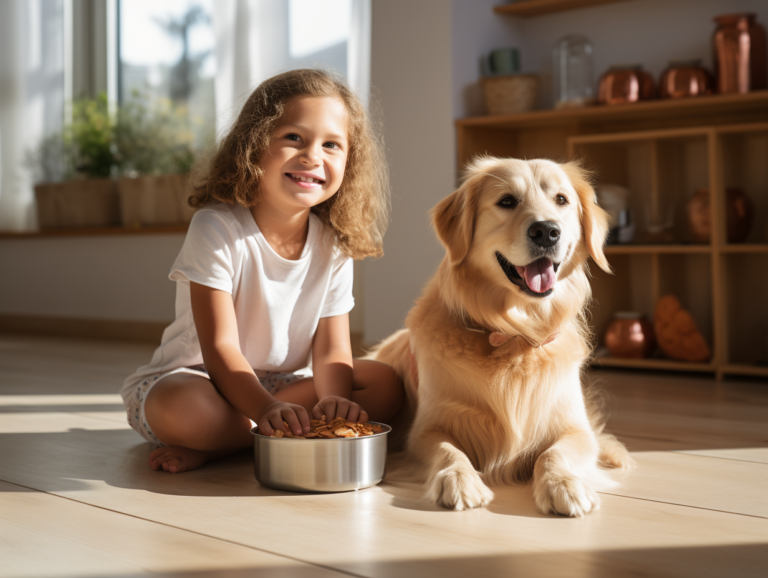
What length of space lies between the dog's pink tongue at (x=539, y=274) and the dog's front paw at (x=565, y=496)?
1.26ft

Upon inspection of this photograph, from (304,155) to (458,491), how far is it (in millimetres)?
775

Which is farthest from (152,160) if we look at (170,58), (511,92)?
(511,92)

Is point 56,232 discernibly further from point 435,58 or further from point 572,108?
point 572,108

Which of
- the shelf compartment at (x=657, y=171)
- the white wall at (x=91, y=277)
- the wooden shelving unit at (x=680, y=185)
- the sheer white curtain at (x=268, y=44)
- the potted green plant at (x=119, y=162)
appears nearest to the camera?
the wooden shelving unit at (x=680, y=185)

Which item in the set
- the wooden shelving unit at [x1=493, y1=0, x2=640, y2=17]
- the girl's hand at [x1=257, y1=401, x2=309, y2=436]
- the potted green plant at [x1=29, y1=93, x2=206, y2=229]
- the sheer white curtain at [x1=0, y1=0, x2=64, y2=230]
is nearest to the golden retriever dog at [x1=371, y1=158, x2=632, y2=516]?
the girl's hand at [x1=257, y1=401, x2=309, y2=436]

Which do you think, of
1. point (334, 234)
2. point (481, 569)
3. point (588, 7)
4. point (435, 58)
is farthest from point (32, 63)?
point (481, 569)

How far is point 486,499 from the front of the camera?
139cm

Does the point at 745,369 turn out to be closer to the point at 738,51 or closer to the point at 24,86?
the point at 738,51

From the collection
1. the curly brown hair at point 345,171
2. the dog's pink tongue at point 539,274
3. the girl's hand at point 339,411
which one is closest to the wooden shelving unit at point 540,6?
the curly brown hair at point 345,171

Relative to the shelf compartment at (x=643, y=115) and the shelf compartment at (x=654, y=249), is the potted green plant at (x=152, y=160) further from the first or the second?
the shelf compartment at (x=654, y=249)

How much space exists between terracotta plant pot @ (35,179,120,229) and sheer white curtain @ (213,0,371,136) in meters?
1.10

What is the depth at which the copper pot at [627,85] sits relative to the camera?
3.32 m

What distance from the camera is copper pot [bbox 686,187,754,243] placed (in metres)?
3.12

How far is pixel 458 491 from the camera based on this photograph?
137 cm
